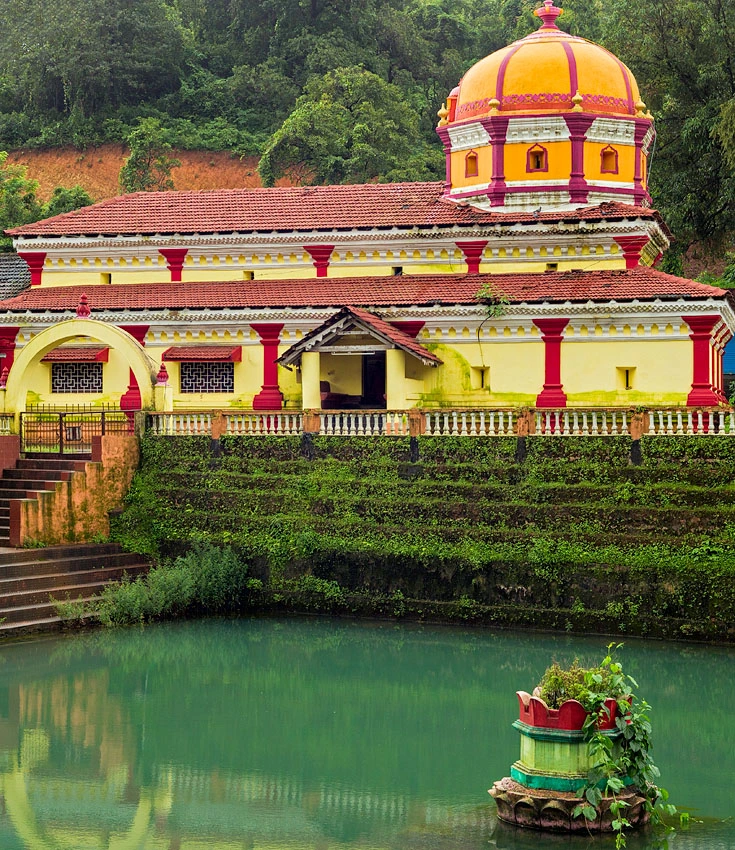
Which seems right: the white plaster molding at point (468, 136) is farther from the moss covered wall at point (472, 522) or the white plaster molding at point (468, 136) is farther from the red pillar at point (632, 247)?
the moss covered wall at point (472, 522)

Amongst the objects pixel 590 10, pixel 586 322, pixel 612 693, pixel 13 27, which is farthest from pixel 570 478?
pixel 13 27

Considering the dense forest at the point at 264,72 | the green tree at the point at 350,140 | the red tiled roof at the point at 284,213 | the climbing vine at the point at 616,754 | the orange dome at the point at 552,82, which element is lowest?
the climbing vine at the point at 616,754

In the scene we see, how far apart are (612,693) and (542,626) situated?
29.9ft

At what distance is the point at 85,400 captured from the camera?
1134 inches

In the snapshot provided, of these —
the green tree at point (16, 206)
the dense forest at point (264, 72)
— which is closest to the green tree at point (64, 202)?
the green tree at point (16, 206)

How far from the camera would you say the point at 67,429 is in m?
25.8

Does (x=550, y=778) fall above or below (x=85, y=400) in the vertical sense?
below

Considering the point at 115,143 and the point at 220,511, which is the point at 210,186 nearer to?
the point at 115,143

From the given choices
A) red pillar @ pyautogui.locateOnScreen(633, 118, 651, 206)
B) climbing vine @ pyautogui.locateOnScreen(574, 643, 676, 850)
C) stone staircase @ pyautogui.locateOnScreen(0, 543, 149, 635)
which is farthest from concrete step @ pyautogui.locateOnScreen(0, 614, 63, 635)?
red pillar @ pyautogui.locateOnScreen(633, 118, 651, 206)

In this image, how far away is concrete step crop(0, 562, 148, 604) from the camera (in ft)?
69.9

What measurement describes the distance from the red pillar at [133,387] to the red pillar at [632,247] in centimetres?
906

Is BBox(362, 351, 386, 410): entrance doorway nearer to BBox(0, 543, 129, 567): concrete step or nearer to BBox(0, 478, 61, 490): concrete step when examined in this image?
BBox(0, 543, 129, 567): concrete step

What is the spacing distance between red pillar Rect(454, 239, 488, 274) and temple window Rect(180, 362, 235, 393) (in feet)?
16.0

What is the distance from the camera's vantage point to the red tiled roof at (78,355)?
94.2ft
